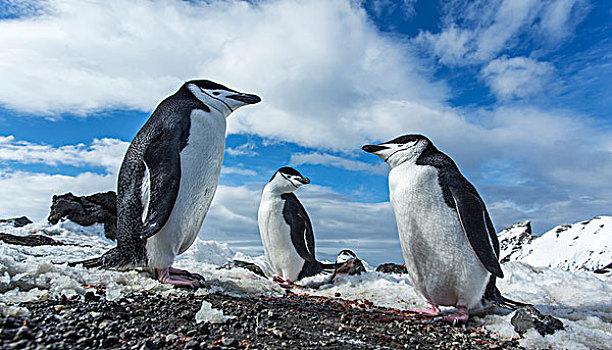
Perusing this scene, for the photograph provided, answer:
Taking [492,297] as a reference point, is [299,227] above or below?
above

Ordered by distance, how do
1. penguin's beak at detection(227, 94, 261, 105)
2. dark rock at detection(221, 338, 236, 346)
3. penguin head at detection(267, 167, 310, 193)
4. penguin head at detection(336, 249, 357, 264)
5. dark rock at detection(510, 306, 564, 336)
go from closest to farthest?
dark rock at detection(221, 338, 236, 346)
dark rock at detection(510, 306, 564, 336)
penguin's beak at detection(227, 94, 261, 105)
penguin head at detection(267, 167, 310, 193)
penguin head at detection(336, 249, 357, 264)

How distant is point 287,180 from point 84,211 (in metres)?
5.27

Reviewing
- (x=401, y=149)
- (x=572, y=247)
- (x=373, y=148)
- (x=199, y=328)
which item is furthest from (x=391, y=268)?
(x=199, y=328)

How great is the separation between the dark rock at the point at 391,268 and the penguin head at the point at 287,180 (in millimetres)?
2367

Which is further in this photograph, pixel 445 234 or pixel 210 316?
pixel 445 234

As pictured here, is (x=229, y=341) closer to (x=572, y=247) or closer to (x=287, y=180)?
(x=287, y=180)

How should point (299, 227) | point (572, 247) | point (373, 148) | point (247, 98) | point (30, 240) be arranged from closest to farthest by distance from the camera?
point (373, 148) → point (247, 98) → point (299, 227) → point (30, 240) → point (572, 247)

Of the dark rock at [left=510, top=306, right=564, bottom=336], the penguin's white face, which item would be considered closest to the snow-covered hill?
the dark rock at [left=510, top=306, right=564, bottom=336]

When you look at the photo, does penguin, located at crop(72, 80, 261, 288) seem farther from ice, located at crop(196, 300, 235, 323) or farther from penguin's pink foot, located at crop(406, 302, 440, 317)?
penguin's pink foot, located at crop(406, 302, 440, 317)

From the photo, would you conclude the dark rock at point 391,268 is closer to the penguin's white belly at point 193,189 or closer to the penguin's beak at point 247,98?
the penguin's beak at point 247,98

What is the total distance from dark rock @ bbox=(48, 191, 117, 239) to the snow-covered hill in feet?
29.3

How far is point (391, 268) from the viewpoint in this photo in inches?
341

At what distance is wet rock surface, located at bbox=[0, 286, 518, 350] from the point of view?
7.98 feet

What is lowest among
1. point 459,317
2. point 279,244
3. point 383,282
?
point 459,317
